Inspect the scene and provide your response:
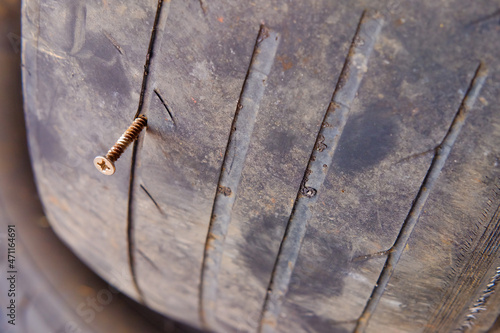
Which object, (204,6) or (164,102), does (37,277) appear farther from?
(204,6)

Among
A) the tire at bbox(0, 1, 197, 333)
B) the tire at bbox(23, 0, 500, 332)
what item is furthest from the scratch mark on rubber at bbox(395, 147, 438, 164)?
the tire at bbox(0, 1, 197, 333)

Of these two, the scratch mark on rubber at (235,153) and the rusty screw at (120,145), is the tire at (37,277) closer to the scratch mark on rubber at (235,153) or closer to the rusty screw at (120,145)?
the scratch mark on rubber at (235,153)

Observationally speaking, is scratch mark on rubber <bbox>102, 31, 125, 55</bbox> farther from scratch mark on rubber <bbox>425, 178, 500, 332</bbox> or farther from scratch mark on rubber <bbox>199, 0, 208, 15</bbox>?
scratch mark on rubber <bbox>425, 178, 500, 332</bbox>

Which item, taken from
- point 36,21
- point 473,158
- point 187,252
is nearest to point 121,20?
point 36,21

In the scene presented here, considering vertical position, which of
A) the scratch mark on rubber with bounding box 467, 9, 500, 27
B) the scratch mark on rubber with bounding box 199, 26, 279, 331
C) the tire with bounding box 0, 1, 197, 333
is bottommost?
the tire with bounding box 0, 1, 197, 333

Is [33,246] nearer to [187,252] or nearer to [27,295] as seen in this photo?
[27,295]

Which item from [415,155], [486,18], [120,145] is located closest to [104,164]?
[120,145]
